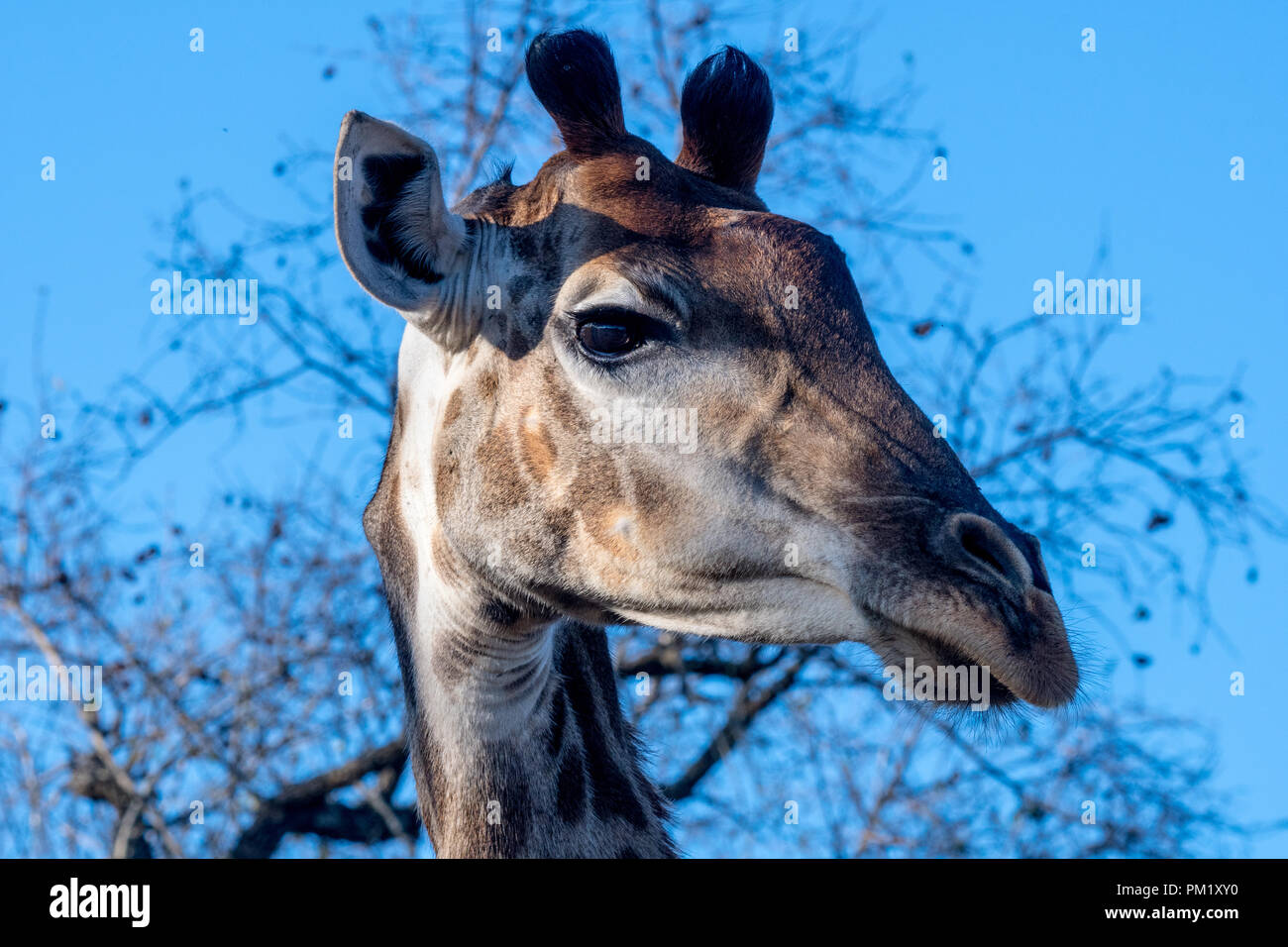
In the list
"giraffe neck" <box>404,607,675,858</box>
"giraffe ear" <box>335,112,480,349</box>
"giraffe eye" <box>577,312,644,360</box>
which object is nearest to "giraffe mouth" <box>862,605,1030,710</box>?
"giraffe eye" <box>577,312,644,360</box>

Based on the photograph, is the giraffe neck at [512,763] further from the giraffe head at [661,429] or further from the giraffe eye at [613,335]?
the giraffe eye at [613,335]

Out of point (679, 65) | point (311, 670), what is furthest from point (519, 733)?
point (679, 65)

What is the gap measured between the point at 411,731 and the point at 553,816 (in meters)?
0.71

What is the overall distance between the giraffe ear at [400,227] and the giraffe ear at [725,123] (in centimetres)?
115

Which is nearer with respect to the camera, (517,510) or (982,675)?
(982,675)

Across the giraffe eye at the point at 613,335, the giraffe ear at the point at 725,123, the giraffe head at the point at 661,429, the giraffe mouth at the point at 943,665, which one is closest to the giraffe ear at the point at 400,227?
the giraffe head at the point at 661,429

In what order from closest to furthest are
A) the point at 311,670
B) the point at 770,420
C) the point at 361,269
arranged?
the point at 770,420 → the point at 361,269 → the point at 311,670

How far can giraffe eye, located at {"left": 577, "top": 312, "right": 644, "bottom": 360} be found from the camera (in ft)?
16.9

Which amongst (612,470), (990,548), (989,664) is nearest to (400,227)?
(612,470)

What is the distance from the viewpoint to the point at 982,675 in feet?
14.5

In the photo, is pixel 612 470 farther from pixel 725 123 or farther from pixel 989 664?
pixel 725 123

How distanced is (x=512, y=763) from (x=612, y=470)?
1.30 m

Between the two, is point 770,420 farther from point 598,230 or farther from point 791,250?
point 598,230

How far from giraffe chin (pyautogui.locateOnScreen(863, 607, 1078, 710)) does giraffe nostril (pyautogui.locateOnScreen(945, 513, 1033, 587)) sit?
0.75ft
